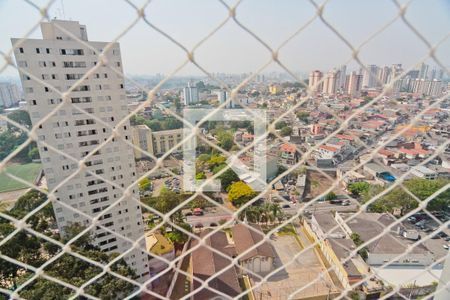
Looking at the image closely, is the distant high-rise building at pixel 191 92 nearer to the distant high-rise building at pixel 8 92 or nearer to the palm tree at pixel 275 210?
the distant high-rise building at pixel 8 92

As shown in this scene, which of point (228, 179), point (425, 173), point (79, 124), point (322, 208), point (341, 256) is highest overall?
point (79, 124)

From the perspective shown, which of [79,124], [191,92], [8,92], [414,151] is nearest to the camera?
[8,92]

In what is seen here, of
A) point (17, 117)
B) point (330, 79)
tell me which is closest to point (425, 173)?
point (330, 79)

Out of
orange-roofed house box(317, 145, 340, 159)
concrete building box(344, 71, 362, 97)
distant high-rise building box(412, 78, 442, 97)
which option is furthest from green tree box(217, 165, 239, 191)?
concrete building box(344, 71, 362, 97)

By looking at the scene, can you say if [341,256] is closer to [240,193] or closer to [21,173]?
[240,193]

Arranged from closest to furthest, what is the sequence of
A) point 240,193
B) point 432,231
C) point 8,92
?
point 8,92, point 432,231, point 240,193

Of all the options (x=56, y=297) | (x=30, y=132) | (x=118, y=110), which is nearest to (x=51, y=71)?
(x=118, y=110)

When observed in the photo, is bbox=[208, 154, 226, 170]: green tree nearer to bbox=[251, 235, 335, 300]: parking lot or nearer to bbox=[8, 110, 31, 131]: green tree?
bbox=[251, 235, 335, 300]: parking lot

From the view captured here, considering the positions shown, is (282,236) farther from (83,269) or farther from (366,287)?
(83,269)
